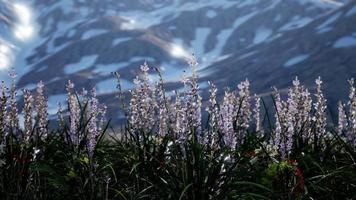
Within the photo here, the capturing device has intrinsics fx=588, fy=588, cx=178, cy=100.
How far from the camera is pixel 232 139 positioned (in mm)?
7055

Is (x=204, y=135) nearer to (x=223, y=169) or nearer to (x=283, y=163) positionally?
(x=223, y=169)

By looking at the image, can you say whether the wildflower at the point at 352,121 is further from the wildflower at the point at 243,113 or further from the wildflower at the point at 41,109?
the wildflower at the point at 41,109

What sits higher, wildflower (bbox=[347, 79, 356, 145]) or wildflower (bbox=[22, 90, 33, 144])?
wildflower (bbox=[22, 90, 33, 144])

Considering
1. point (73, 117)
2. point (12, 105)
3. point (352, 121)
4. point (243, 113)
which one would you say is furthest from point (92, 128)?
point (352, 121)

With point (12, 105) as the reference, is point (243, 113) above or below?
below

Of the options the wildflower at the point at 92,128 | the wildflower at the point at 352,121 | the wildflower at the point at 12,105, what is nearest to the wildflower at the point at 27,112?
the wildflower at the point at 12,105

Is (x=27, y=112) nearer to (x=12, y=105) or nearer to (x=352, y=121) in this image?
(x=12, y=105)

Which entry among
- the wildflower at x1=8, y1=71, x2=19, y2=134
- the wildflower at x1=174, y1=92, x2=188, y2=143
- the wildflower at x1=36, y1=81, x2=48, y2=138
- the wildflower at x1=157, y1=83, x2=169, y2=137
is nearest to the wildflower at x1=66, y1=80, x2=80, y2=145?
the wildflower at x1=36, y1=81, x2=48, y2=138

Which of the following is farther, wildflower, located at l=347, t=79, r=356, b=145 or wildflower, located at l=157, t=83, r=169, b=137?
wildflower, located at l=157, t=83, r=169, b=137

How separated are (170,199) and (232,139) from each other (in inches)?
40.7

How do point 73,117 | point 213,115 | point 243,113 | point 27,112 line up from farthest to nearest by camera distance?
point 243,113
point 27,112
point 73,117
point 213,115

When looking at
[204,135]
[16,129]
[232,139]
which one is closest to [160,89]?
[204,135]

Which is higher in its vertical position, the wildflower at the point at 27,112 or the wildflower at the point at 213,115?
the wildflower at the point at 27,112

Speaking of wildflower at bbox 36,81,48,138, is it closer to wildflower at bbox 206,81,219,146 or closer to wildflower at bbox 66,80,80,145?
wildflower at bbox 66,80,80,145
